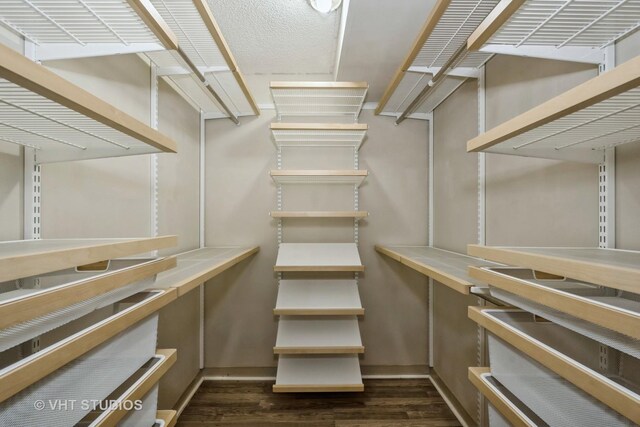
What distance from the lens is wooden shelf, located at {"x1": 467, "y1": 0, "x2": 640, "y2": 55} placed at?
29.0 inches

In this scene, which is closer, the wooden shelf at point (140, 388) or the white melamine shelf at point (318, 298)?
the wooden shelf at point (140, 388)

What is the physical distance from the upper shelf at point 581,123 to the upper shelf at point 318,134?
895 mm

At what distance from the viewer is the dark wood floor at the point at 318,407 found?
5.18ft

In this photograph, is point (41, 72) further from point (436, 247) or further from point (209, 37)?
point (436, 247)

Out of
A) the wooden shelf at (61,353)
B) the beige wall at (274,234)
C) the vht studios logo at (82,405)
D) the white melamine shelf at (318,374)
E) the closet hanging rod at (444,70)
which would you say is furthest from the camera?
the beige wall at (274,234)

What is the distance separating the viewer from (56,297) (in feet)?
1.62

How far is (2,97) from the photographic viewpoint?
55 cm

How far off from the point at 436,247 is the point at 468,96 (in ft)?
3.16

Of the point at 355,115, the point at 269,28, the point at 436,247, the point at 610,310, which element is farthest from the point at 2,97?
the point at 436,247

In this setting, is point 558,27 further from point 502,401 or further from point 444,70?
point 502,401

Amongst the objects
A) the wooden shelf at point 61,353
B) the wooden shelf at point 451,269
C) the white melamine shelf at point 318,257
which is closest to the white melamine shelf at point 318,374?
the white melamine shelf at point 318,257

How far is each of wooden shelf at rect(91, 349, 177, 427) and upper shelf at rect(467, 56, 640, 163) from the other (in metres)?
1.11

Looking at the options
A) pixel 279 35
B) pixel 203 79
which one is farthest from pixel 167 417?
pixel 279 35

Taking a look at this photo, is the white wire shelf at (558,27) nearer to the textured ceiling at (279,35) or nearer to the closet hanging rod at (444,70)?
the closet hanging rod at (444,70)
